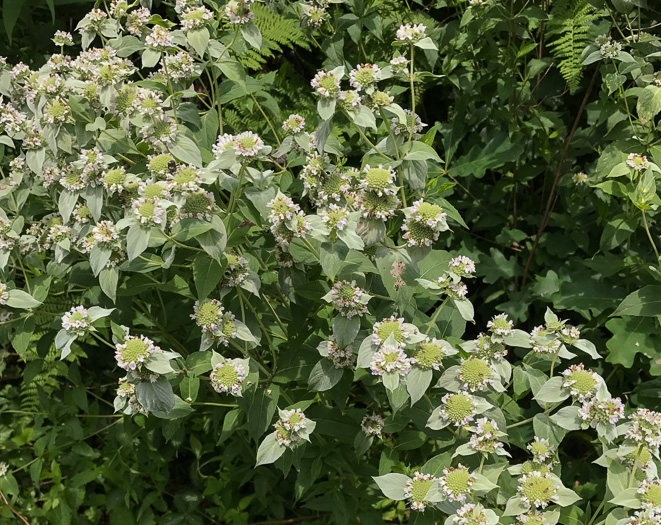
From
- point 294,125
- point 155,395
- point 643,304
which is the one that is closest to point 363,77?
point 294,125

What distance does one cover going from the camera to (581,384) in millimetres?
1589

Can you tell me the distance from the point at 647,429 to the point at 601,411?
0.37 feet

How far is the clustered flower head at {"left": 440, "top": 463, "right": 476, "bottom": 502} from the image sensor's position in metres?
1.46

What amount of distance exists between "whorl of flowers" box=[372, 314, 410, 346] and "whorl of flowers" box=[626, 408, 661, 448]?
62cm

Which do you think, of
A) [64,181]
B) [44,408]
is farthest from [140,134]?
[44,408]

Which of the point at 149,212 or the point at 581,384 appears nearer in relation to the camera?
the point at 149,212

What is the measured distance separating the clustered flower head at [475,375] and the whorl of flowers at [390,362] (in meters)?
0.19

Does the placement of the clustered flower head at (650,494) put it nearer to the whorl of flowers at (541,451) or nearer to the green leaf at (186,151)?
the whorl of flowers at (541,451)

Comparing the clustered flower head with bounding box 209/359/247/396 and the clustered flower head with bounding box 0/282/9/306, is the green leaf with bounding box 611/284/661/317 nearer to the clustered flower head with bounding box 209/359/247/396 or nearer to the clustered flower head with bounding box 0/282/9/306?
the clustered flower head with bounding box 209/359/247/396

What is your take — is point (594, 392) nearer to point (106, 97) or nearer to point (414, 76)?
point (414, 76)

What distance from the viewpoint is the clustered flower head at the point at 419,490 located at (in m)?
1.54

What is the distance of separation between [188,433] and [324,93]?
6.29ft

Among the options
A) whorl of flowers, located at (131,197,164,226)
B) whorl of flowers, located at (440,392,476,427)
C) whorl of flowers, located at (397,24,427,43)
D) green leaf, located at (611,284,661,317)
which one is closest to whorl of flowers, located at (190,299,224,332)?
whorl of flowers, located at (131,197,164,226)

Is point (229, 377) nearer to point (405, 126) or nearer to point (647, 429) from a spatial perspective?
point (405, 126)
